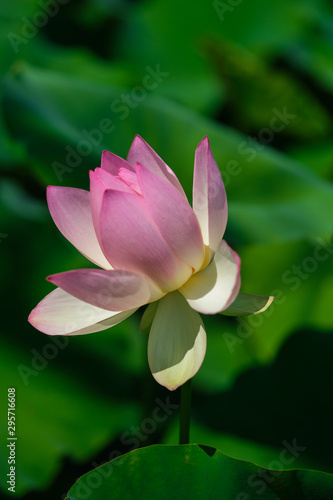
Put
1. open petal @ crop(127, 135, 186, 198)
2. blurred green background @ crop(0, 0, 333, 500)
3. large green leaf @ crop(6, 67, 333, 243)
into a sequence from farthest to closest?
large green leaf @ crop(6, 67, 333, 243) → blurred green background @ crop(0, 0, 333, 500) → open petal @ crop(127, 135, 186, 198)

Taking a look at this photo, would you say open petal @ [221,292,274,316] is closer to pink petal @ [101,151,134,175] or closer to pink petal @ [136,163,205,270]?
pink petal @ [136,163,205,270]

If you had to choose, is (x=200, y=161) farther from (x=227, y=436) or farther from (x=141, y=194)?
(x=227, y=436)

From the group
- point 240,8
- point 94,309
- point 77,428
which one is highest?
point 240,8

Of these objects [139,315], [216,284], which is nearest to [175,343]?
[216,284]

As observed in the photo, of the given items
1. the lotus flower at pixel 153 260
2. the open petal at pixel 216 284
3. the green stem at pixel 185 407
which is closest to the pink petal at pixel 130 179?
the lotus flower at pixel 153 260

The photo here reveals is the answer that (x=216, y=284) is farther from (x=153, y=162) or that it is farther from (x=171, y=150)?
(x=171, y=150)

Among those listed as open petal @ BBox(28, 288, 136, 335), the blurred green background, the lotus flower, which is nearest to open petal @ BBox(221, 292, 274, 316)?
the lotus flower

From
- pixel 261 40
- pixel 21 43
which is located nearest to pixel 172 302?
pixel 21 43

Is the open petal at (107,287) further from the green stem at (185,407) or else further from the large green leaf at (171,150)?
the large green leaf at (171,150)
